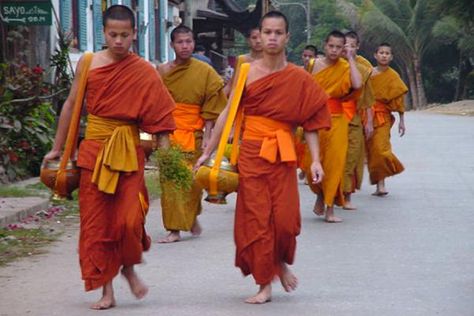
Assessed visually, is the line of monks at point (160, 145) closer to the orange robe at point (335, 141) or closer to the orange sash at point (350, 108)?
the orange robe at point (335, 141)

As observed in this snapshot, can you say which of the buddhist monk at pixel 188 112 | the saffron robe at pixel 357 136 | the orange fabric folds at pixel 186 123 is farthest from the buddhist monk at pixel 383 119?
the orange fabric folds at pixel 186 123

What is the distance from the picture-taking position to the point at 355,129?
12.8 meters

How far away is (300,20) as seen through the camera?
3255 inches

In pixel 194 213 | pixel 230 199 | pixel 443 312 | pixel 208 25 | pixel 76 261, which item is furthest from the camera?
pixel 208 25

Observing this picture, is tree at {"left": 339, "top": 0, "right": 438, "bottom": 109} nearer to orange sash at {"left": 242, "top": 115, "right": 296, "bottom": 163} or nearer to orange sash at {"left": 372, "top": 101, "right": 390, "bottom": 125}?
orange sash at {"left": 372, "top": 101, "right": 390, "bottom": 125}

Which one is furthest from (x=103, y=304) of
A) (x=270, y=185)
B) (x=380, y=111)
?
(x=380, y=111)

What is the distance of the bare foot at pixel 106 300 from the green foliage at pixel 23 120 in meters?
6.71

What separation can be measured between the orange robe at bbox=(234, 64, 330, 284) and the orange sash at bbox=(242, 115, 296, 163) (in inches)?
1.1

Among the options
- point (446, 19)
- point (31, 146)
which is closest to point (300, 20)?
point (446, 19)

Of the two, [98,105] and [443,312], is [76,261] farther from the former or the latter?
[443,312]

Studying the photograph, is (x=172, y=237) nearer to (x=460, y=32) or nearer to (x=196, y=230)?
(x=196, y=230)

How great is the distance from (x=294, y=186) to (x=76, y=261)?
2307mm

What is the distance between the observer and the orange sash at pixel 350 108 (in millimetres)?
12351

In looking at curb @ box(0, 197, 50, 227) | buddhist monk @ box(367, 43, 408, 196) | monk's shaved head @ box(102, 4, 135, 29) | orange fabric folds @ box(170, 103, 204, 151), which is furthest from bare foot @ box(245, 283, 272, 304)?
buddhist monk @ box(367, 43, 408, 196)
